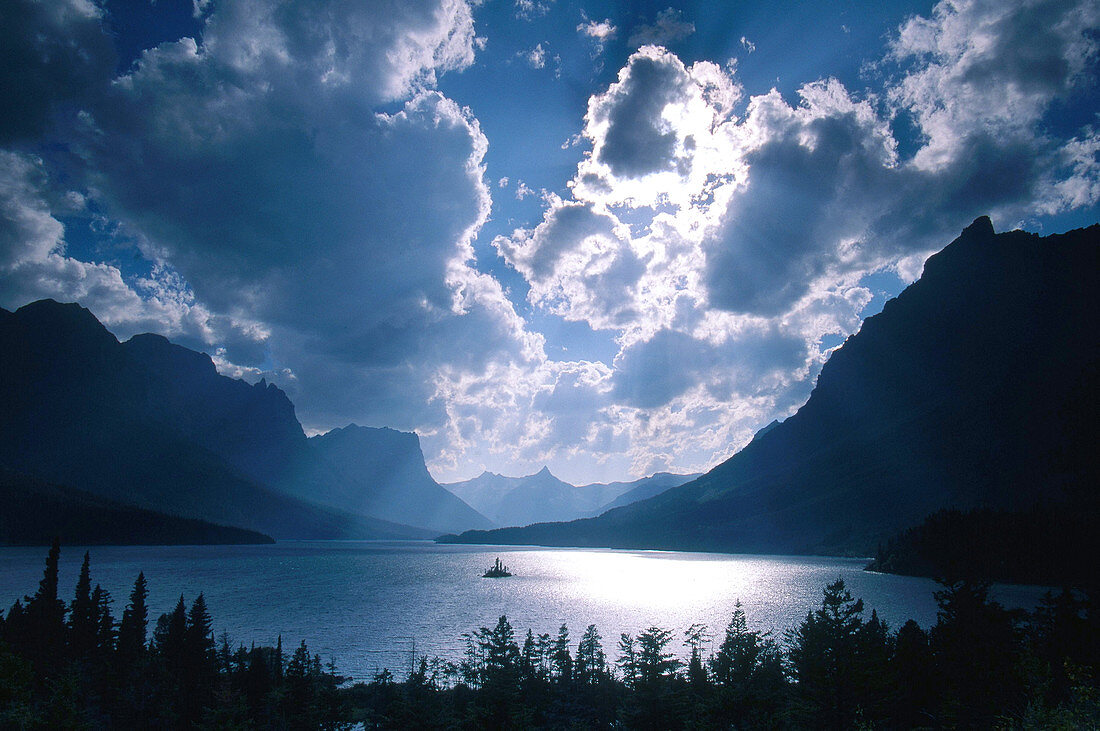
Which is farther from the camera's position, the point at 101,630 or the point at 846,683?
the point at 101,630

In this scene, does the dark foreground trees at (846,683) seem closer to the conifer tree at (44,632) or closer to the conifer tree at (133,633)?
the conifer tree at (133,633)

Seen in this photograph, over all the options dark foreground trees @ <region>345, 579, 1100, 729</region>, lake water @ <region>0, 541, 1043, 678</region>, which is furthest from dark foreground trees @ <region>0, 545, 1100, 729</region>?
lake water @ <region>0, 541, 1043, 678</region>

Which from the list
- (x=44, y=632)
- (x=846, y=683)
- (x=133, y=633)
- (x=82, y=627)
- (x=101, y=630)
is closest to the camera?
(x=846, y=683)

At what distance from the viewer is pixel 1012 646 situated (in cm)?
4291

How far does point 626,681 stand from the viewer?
66250 mm

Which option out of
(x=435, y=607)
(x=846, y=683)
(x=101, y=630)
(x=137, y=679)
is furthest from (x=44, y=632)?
(x=846, y=683)

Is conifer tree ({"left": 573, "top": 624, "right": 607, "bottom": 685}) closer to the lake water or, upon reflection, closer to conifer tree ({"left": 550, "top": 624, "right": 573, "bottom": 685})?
conifer tree ({"left": 550, "top": 624, "right": 573, "bottom": 685})

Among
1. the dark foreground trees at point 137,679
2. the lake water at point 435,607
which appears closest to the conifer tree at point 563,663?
the lake water at point 435,607

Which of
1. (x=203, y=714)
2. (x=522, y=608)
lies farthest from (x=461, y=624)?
(x=203, y=714)

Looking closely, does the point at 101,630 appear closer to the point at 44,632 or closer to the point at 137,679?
the point at 44,632

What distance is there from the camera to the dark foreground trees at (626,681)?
39.2 meters

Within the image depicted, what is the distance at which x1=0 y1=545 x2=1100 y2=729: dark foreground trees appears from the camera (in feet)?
129

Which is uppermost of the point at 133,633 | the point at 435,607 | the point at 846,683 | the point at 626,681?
the point at 846,683

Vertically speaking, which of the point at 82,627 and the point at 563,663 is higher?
the point at 82,627
